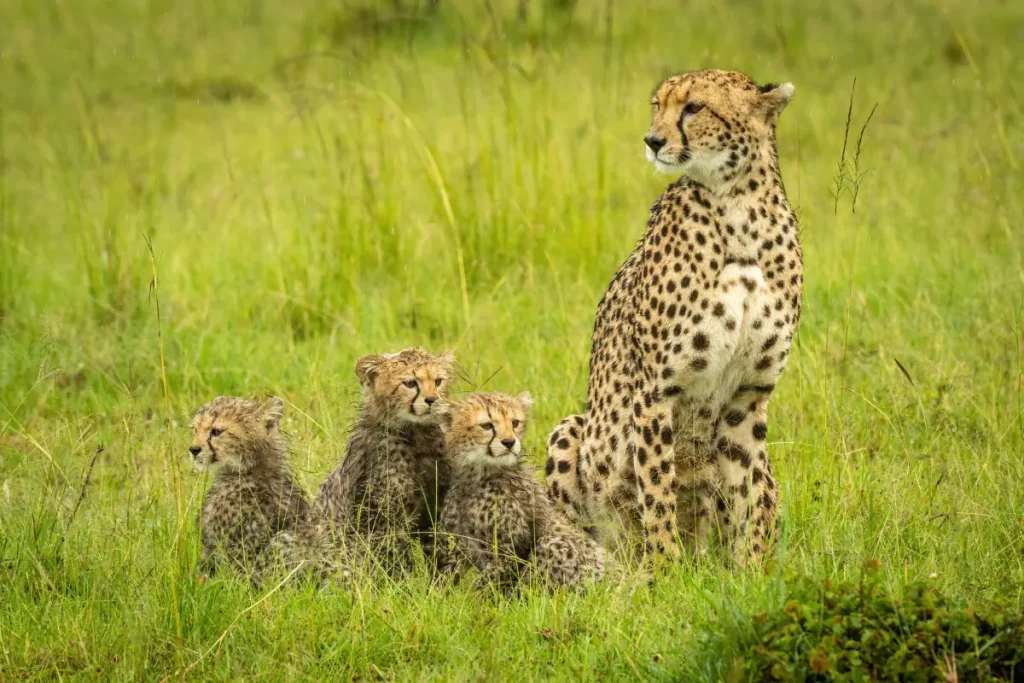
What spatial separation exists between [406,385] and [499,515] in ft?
1.58

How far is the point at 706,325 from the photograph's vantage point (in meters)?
3.87

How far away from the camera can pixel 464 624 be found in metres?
3.62

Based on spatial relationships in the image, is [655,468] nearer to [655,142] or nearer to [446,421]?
[446,421]

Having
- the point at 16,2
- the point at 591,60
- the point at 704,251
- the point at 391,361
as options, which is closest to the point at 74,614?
the point at 391,361

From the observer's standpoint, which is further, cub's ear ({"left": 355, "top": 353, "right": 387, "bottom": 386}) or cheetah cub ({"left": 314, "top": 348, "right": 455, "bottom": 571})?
cub's ear ({"left": 355, "top": 353, "right": 387, "bottom": 386})

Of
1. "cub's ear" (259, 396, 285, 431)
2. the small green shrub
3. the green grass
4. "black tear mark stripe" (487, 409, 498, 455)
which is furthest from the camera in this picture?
"cub's ear" (259, 396, 285, 431)

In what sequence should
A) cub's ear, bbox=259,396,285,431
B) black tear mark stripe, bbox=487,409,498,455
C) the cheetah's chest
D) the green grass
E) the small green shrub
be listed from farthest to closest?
cub's ear, bbox=259,396,285,431
black tear mark stripe, bbox=487,409,498,455
the cheetah's chest
the green grass
the small green shrub

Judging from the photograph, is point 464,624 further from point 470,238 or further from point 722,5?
point 722,5

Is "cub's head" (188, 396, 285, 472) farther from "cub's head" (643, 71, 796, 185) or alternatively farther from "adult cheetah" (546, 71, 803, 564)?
"cub's head" (643, 71, 796, 185)

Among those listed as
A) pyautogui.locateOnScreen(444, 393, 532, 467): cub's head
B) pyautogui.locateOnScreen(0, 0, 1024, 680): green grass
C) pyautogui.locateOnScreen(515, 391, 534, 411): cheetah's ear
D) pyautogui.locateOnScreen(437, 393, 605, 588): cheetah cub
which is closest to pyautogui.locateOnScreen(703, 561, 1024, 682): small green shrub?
pyautogui.locateOnScreen(0, 0, 1024, 680): green grass

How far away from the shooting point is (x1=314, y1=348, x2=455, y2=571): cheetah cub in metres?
4.04

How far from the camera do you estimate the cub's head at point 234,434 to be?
13.5ft

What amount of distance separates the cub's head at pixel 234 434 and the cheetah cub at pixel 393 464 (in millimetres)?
231

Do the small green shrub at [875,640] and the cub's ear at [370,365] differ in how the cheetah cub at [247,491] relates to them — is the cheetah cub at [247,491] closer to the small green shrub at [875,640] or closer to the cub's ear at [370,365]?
the cub's ear at [370,365]
